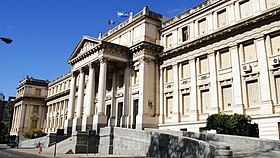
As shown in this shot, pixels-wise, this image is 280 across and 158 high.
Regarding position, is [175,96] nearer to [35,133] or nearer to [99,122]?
[99,122]

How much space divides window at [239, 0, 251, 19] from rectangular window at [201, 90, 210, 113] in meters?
7.57

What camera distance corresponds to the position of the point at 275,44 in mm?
20672

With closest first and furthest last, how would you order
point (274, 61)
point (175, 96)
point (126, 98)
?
point (274, 61), point (175, 96), point (126, 98)

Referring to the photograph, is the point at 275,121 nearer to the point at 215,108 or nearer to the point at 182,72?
the point at 215,108

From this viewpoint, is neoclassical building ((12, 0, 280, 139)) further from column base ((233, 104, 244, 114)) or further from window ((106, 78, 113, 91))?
window ((106, 78, 113, 91))

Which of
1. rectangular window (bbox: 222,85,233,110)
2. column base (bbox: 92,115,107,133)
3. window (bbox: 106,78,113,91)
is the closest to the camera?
rectangular window (bbox: 222,85,233,110)

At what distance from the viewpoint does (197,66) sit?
2645 centimetres

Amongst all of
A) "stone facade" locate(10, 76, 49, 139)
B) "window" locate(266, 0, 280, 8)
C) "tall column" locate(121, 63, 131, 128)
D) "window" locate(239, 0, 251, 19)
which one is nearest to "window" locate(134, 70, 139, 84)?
"tall column" locate(121, 63, 131, 128)

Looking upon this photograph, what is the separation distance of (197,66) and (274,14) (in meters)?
8.48

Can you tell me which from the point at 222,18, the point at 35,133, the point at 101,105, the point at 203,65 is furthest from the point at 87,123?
the point at 35,133

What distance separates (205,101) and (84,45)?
17849 mm

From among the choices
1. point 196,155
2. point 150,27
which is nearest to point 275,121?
point 196,155

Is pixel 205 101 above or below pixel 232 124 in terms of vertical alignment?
above

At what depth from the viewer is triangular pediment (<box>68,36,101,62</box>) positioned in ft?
105
